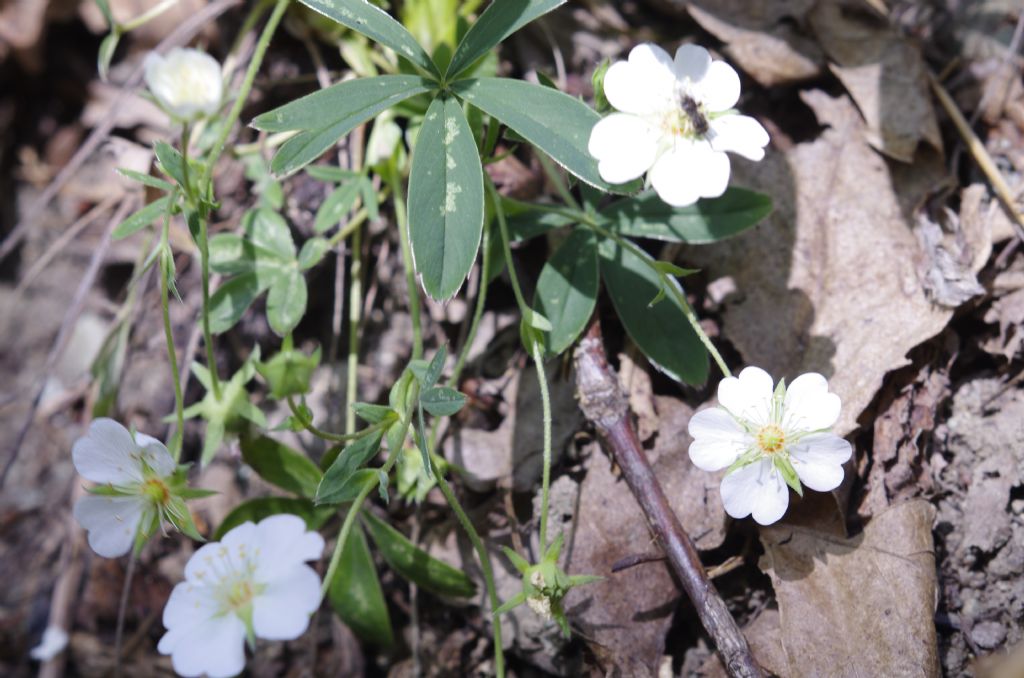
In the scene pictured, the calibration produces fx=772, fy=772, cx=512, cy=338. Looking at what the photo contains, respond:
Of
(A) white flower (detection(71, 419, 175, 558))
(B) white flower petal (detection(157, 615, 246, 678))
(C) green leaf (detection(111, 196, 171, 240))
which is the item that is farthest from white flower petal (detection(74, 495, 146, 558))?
(C) green leaf (detection(111, 196, 171, 240))

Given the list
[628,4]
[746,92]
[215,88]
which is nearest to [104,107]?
[215,88]

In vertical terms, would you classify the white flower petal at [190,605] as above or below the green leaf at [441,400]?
below

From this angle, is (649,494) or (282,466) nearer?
(649,494)

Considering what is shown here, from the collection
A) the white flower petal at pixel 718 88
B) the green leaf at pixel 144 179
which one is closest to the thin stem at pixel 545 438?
the white flower petal at pixel 718 88

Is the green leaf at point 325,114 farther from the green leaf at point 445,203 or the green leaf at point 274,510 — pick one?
the green leaf at point 274,510

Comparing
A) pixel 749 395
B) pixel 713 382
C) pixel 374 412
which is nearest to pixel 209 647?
pixel 374 412

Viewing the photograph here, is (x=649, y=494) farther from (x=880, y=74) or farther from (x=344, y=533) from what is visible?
(x=880, y=74)

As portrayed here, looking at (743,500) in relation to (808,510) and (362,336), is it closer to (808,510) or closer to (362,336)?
(808,510)

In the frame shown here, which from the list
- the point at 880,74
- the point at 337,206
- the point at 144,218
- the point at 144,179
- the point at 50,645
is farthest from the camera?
the point at 50,645
